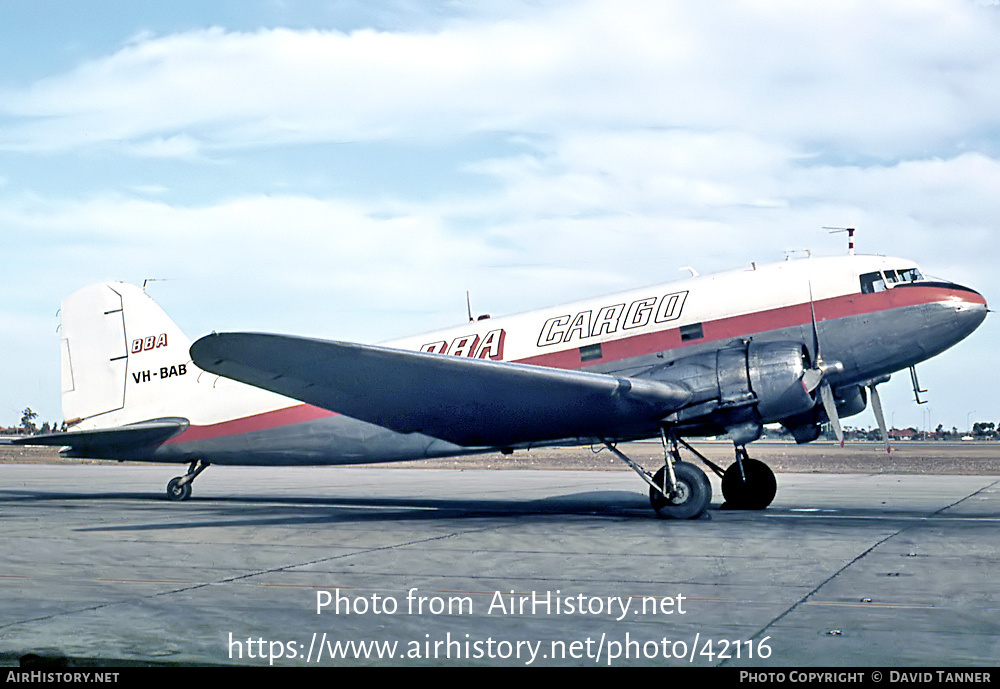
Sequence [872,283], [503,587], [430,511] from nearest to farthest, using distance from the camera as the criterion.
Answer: [503,587]
[872,283]
[430,511]

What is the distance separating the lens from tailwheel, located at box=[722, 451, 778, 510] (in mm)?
19781

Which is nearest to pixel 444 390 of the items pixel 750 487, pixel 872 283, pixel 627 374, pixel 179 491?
pixel 627 374

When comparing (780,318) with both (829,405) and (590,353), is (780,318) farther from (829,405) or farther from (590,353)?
(590,353)

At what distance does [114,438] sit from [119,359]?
212 centimetres

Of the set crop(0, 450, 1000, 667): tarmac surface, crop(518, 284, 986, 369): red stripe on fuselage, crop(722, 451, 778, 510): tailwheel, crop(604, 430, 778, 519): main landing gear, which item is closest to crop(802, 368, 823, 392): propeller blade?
crop(518, 284, 986, 369): red stripe on fuselage

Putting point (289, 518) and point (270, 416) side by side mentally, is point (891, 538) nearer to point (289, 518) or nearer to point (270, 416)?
point (289, 518)

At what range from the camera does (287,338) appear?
14.3m

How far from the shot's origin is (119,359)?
23797 millimetres

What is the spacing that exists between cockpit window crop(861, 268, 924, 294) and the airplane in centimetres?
3

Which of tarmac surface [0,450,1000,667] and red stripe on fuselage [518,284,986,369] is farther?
red stripe on fuselage [518,284,986,369]

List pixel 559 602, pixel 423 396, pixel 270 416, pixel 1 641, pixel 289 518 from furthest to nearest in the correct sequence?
1. pixel 270 416
2. pixel 289 518
3. pixel 423 396
4. pixel 559 602
5. pixel 1 641

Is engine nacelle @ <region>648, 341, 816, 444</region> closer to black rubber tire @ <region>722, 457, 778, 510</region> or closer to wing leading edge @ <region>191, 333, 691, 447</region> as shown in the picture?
wing leading edge @ <region>191, 333, 691, 447</region>
